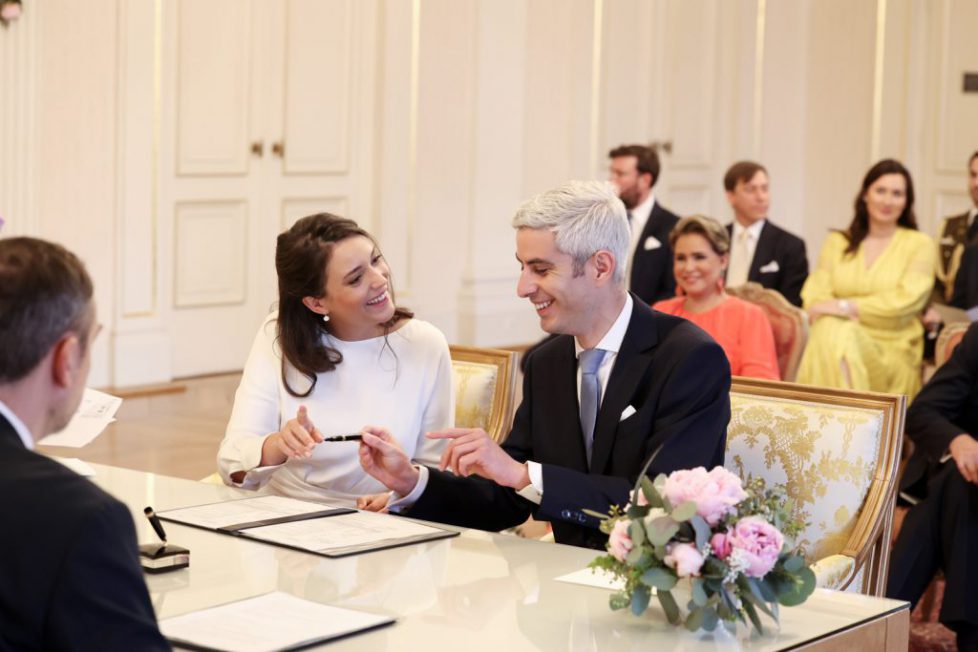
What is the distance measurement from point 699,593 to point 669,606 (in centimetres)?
8

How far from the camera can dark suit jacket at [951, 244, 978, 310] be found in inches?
275

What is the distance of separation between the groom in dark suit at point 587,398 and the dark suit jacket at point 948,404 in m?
1.22

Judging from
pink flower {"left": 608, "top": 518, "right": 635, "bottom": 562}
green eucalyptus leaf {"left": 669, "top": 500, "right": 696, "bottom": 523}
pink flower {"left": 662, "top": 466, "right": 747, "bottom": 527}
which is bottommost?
pink flower {"left": 608, "top": 518, "right": 635, "bottom": 562}

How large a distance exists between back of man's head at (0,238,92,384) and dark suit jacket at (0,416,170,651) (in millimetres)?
140

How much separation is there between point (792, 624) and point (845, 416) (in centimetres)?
109

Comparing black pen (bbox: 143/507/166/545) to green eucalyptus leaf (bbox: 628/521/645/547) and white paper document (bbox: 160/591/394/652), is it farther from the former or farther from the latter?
green eucalyptus leaf (bbox: 628/521/645/547)

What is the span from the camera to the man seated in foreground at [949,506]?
4070 millimetres

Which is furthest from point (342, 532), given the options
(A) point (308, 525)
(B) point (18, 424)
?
(B) point (18, 424)

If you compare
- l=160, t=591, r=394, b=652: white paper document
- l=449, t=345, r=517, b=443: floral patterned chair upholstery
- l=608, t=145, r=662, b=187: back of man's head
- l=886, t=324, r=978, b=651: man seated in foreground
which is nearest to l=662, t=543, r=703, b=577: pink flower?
l=160, t=591, r=394, b=652: white paper document

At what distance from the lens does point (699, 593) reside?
2170mm

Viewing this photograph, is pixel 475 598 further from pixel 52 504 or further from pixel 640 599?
pixel 52 504

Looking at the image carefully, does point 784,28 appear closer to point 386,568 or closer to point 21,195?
point 21,195

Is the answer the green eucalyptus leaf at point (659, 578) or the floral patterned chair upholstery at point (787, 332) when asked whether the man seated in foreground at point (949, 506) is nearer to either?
the floral patterned chair upholstery at point (787, 332)

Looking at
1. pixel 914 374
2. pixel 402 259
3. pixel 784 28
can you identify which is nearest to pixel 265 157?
pixel 402 259
